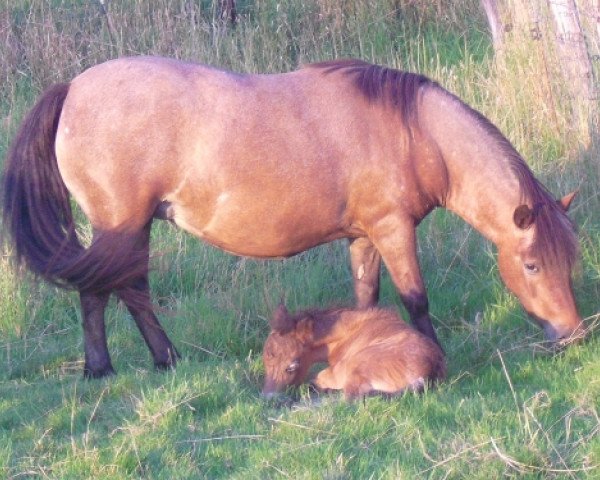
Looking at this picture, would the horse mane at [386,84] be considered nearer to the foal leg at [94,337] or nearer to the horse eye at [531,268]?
the horse eye at [531,268]

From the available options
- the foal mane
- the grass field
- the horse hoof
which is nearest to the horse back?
the foal mane

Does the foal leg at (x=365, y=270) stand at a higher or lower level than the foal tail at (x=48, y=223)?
lower

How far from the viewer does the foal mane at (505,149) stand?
541 cm

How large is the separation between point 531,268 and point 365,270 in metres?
1.06

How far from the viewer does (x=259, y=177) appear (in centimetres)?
539

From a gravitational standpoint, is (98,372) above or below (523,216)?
below

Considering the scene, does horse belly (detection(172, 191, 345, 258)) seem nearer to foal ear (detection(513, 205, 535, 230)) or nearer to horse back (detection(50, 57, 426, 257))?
horse back (detection(50, 57, 426, 257))

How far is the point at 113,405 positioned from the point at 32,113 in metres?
1.77

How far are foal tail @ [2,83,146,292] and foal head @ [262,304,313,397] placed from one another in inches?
36.3

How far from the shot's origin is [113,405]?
4859mm

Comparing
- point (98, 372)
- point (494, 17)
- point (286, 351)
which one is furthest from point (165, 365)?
point (494, 17)

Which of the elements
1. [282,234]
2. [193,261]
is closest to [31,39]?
[193,261]

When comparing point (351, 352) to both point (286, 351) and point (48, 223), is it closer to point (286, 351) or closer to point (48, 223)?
point (286, 351)

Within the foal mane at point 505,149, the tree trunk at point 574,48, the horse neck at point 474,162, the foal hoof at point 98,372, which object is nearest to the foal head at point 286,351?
the foal hoof at point 98,372
